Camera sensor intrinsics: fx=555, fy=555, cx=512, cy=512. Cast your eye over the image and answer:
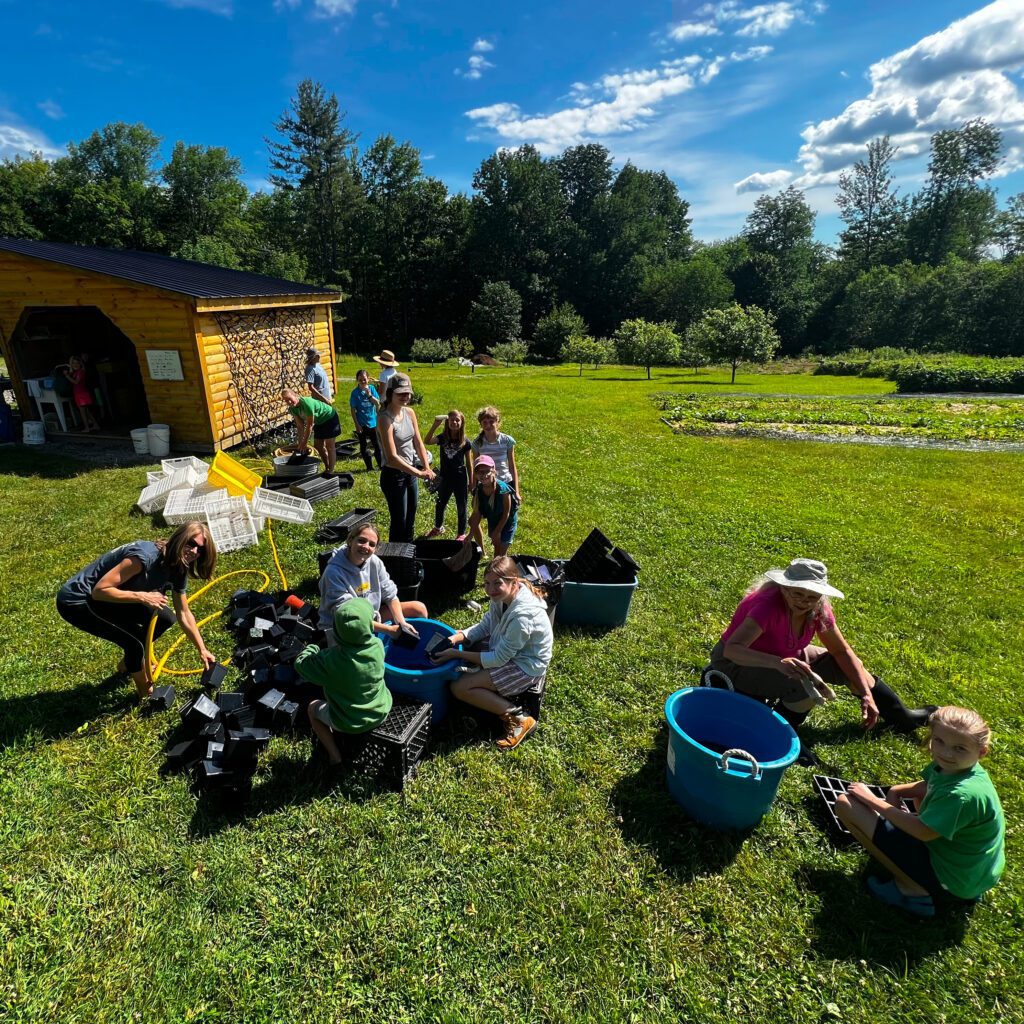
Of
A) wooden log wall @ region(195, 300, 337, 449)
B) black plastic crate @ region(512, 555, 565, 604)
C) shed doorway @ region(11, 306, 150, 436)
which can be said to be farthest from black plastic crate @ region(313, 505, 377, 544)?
shed doorway @ region(11, 306, 150, 436)

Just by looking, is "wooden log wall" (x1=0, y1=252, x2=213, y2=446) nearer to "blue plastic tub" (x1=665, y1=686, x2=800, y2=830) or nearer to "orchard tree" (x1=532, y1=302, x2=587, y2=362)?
"blue plastic tub" (x1=665, y1=686, x2=800, y2=830)

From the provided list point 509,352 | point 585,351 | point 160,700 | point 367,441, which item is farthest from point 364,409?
point 509,352

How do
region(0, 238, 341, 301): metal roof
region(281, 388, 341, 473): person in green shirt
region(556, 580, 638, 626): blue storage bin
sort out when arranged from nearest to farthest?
region(556, 580, 638, 626): blue storage bin < region(281, 388, 341, 473): person in green shirt < region(0, 238, 341, 301): metal roof

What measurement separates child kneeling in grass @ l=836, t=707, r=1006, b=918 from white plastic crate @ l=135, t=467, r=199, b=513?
825cm

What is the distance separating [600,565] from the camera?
17.8ft

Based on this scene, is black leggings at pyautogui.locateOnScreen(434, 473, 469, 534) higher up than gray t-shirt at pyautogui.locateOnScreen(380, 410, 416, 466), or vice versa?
gray t-shirt at pyautogui.locateOnScreen(380, 410, 416, 466)

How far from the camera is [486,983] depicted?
2.63 m

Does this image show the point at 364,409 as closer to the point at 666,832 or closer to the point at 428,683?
the point at 428,683

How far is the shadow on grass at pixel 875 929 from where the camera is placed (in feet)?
9.04

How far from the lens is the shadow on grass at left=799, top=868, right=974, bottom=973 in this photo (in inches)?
108

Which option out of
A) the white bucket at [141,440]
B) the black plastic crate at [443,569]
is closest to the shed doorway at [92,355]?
the white bucket at [141,440]

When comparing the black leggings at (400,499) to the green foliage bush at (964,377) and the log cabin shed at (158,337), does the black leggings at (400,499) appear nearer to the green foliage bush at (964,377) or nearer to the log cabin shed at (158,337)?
the log cabin shed at (158,337)

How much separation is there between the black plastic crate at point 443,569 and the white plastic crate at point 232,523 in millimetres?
2413

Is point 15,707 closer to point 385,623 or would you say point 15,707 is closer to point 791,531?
point 385,623
